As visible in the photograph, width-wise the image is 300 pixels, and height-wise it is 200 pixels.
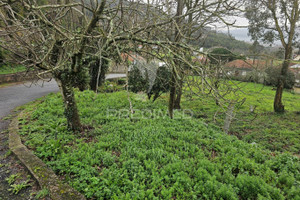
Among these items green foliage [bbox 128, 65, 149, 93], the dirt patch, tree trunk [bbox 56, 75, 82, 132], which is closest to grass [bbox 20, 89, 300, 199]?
tree trunk [bbox 56, 75, 82, 132]

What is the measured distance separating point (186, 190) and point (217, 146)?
5.65ft

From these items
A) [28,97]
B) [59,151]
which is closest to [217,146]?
[59,151]

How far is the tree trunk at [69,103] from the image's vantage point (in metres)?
4.18

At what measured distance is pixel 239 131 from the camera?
7145 mm

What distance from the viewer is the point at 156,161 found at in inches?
136

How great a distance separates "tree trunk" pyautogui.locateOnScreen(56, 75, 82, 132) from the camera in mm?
4180

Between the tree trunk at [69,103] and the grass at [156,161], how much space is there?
248 millimetres

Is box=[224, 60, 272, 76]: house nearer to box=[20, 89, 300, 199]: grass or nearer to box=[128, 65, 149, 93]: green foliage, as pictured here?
box=[20, 89, 300, 199]: grass

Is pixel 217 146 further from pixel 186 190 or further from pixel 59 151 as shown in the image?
pixel 59 151

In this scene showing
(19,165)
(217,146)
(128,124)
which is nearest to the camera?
(19,165)

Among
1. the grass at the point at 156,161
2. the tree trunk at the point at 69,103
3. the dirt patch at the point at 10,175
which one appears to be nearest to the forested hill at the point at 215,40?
the grass at the point at 156,161

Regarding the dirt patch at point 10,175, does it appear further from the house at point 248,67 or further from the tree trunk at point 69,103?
the house at point 248,67

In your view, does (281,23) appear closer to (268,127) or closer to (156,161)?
(268,127)

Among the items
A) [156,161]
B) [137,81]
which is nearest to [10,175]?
[156,161]
